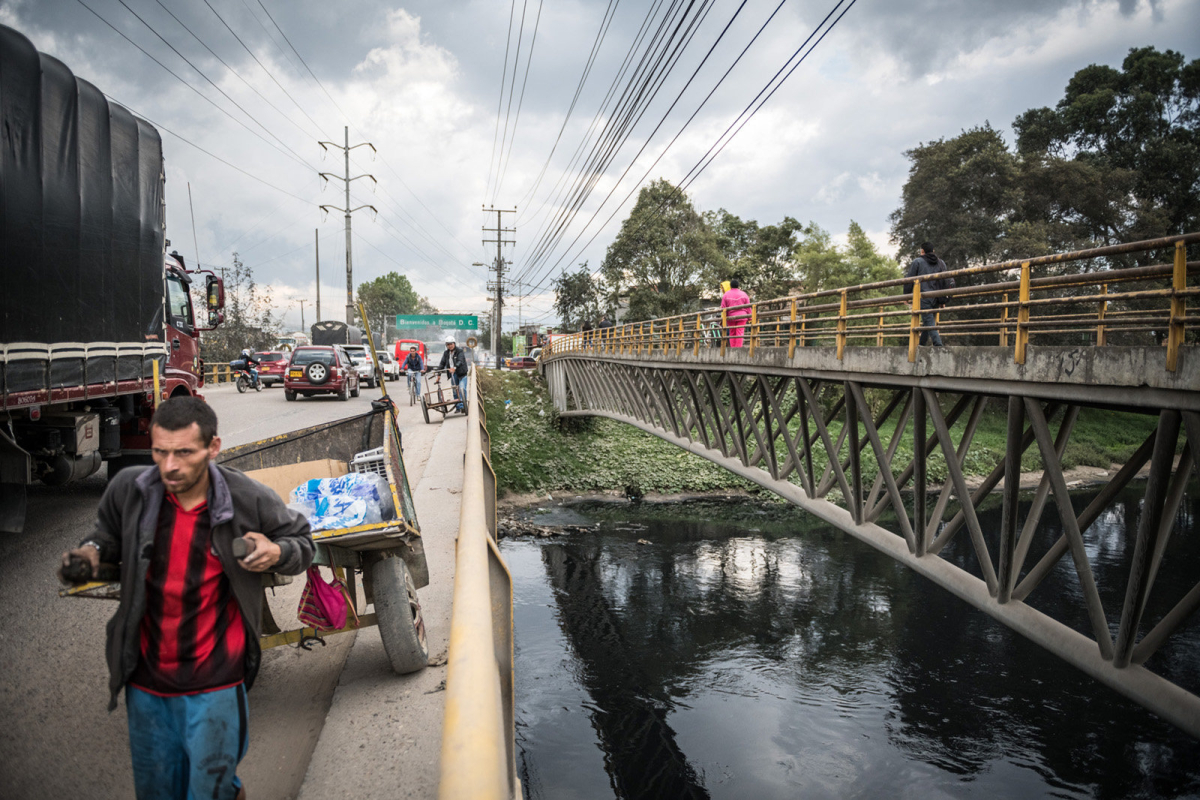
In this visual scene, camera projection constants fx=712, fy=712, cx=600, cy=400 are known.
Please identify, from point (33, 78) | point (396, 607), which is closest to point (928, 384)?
point (396, 607)

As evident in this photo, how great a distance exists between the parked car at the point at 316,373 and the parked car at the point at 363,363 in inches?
300

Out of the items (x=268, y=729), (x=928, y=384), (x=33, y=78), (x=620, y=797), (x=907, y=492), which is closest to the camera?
(x=268, y=729)

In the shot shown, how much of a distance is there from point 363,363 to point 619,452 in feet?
42.2

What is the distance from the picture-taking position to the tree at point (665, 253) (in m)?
48.9

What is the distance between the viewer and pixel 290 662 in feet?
15.9

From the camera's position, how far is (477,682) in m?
1.74

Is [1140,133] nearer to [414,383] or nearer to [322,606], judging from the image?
[414,383]

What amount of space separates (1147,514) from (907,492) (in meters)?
23.8

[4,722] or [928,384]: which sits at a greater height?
[928,384]

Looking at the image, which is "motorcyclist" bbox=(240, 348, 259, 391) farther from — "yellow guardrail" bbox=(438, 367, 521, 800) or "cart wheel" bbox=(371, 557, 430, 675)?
"yellow guardrail" bbox=(438, 367, 521, 800)

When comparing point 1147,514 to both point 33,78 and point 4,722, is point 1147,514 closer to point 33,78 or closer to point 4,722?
point 4,722

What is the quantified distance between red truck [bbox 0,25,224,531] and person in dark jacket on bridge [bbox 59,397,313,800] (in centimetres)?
471

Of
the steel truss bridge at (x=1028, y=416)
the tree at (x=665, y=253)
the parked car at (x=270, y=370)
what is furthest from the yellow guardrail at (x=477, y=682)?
the tree at (x=665, y=253)

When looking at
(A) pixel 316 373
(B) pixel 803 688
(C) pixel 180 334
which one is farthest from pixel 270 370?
(B) pixel 803 688
